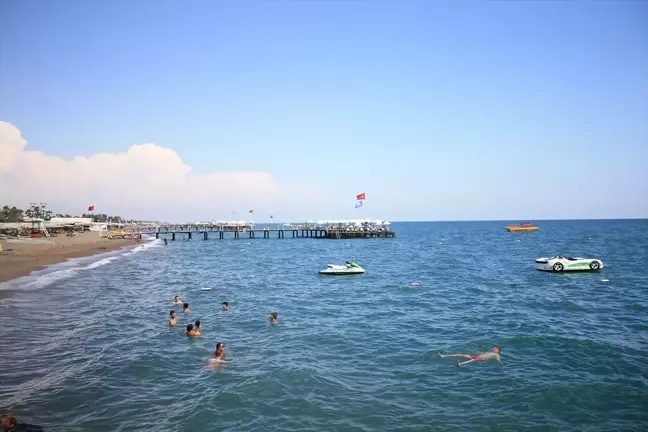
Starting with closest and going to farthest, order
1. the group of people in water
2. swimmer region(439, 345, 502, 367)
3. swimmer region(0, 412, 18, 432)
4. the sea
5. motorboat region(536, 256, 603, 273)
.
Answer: swimmer region(0, 412, 18, 432) → the sea → swimmer region(439, 345, 502, 367) → the group of people in water → motorboat region(536, 256, 603, 273)

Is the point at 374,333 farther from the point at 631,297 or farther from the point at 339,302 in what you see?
the point at 631,297

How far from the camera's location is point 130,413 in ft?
41.7

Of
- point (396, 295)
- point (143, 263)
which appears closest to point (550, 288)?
point (396, 295)

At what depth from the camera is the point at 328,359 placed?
17766mm

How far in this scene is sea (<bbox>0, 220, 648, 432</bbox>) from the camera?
495 inches

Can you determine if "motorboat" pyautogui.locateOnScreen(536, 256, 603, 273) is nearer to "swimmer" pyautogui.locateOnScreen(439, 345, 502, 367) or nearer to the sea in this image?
the sea

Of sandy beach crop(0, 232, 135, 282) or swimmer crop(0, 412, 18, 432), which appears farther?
sandy beach crop(0, 232, 135, 282)

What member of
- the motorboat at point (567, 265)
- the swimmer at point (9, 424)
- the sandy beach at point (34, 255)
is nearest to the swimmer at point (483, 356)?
the swimmer at point (9, 424)

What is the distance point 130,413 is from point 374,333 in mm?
12294

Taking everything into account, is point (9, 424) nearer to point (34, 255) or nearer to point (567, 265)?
point (567, 265)

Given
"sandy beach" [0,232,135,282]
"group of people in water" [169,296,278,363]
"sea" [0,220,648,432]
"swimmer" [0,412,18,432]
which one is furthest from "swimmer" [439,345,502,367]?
"sandy beach" [0,232,135,282]

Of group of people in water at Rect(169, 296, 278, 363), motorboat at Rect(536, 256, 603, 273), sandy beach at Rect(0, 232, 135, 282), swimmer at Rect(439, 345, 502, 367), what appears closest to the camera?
swimmer at Rect(439, 345, 502, 367)

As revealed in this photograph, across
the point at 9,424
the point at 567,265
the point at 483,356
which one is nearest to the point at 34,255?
the point at 9,424

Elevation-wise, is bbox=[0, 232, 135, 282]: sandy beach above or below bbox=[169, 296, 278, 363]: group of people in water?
above
